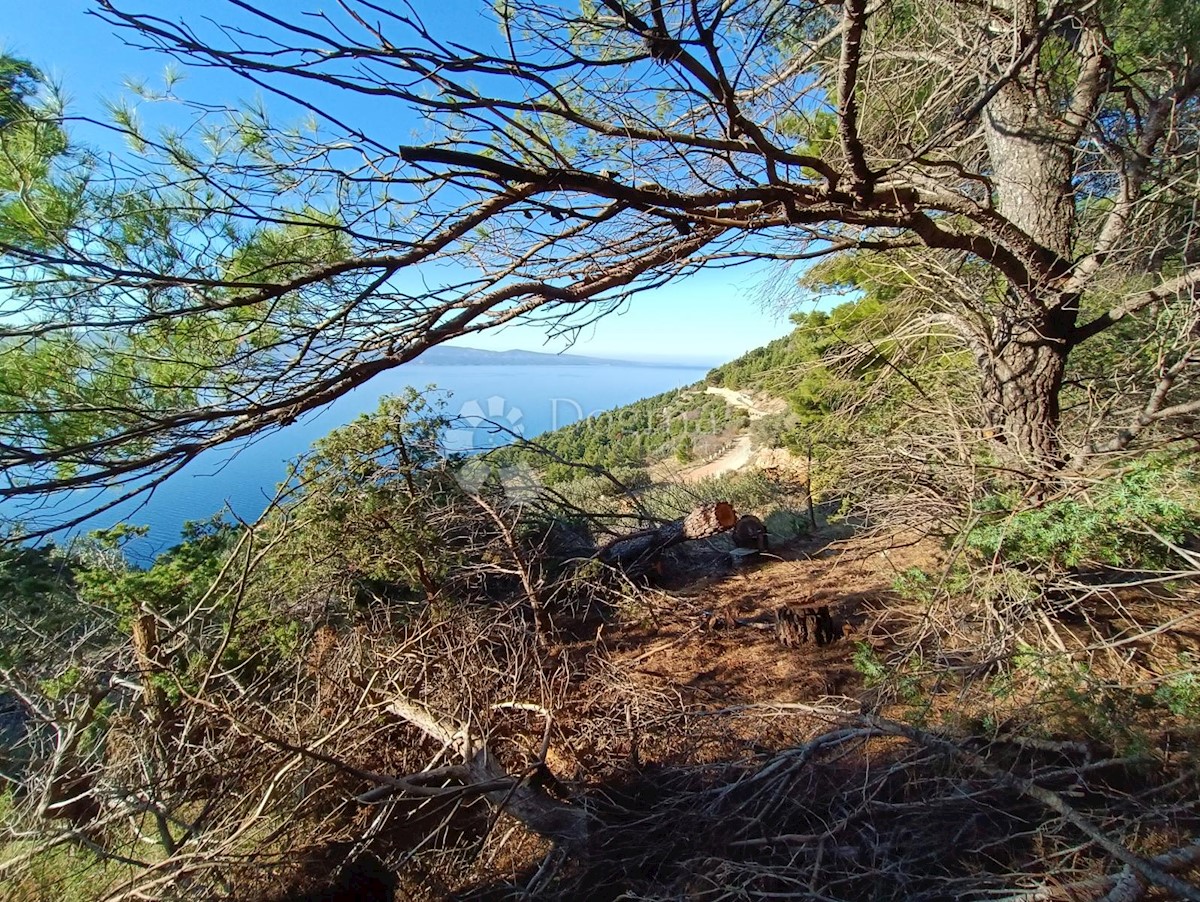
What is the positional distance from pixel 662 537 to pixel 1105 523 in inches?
167

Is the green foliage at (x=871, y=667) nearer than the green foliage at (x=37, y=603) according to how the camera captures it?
Yes

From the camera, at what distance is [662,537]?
20.9 ft

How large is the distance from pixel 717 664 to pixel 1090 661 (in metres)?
2.32

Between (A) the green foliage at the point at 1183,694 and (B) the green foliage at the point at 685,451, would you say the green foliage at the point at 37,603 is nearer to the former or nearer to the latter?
(A) the green foliage at the point at 1183,694

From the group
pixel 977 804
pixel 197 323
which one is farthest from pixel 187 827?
pixel 977 804

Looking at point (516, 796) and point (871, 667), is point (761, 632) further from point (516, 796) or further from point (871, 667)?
point (516, 796)

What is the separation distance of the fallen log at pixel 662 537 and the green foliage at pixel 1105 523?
3.57 m

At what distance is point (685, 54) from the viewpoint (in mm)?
1557

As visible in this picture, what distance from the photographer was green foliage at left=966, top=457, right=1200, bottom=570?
8.23 feet

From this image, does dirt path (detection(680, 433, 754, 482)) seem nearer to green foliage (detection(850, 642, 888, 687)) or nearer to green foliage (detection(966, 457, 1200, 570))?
green foliage (detection(850, 642, 888, 687))

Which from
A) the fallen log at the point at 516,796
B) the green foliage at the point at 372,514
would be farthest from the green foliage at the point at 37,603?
the fallen log at the point at 516,796

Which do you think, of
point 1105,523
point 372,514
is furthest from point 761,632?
point 372,514

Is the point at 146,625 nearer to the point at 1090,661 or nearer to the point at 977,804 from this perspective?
the point at 977,804

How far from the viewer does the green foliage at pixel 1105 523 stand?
2.51 m
